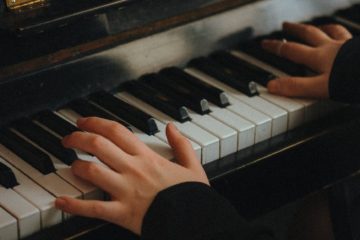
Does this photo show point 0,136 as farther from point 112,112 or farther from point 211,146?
point 211,146

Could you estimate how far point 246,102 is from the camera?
62.7 inches

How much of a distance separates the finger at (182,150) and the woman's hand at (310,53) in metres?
0.35

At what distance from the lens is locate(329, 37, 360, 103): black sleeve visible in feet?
5.31

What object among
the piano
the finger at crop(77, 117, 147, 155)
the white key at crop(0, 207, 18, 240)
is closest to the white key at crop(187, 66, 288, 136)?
the piano

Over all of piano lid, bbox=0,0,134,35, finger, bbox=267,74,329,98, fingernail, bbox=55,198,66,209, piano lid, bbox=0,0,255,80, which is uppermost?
piano lid, bbox=0,0,134,35

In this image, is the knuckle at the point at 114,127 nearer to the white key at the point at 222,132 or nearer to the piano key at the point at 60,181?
the piano key at the point at 60,181

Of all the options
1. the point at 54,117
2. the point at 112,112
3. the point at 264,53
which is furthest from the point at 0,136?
the point at 264,53

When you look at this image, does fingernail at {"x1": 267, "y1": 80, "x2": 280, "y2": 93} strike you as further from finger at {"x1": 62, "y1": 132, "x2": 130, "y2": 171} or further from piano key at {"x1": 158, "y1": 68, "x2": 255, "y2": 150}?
finger at {"x1": 62, "y1": 132, "x2": 130, "y2": 171}

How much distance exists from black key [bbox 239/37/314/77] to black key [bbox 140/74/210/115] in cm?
25

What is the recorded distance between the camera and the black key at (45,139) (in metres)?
1.36

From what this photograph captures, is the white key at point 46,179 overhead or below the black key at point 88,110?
below

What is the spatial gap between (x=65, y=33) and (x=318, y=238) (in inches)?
27.8

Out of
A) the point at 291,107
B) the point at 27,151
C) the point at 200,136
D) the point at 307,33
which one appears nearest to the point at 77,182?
the point at 27,151

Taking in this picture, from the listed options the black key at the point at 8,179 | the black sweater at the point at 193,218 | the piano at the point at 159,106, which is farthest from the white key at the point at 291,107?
the black key at the point at 8,179
